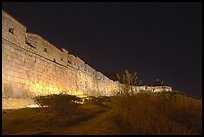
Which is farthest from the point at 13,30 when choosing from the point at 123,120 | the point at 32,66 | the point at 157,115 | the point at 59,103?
the point at 157,115

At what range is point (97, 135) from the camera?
5.36 m

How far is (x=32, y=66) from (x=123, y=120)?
804cm

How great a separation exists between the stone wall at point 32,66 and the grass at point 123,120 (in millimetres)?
2167

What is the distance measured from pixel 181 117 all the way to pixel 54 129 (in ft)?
9.46

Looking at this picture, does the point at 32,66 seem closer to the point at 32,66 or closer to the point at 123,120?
the point at 32,66

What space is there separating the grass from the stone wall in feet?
7.11

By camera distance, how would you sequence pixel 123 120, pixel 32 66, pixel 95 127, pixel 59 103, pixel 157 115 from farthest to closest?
pixel 32 66
pixel 59 103
pixel 157 115
pixel 123 120
pixel 95 127

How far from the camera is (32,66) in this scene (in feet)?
44.6

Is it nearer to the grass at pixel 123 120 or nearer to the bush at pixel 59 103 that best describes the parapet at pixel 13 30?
the bush at pixel 59 103

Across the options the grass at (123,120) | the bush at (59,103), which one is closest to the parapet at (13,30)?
the bush at (59,103)

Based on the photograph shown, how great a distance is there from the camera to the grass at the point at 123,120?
19.6 ft

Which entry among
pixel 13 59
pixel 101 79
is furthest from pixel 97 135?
pixel 101 79

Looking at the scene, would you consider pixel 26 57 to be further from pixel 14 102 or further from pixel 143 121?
pixel 143 121

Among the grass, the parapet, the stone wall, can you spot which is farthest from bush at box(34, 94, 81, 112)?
the parapet
